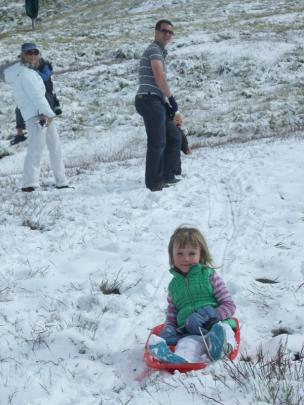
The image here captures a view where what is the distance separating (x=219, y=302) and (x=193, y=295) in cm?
23

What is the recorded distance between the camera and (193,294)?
14.6 feet

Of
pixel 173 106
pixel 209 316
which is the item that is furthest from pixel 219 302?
pixel 173 106

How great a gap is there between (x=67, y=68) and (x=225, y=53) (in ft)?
28.2

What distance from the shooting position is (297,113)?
59.3 ft

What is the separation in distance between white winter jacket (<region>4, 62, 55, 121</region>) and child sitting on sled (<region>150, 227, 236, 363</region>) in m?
4.66

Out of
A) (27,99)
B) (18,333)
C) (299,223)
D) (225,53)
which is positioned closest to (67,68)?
(225,53)

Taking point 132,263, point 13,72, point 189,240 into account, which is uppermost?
point 13,72

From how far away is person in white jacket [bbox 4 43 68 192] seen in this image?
828 centimetres

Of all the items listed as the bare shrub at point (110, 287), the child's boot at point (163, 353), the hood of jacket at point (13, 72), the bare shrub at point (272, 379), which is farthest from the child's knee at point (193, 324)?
the hood of jacket at point (13, 72)

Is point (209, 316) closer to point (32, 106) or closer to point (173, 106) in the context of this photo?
point (173, 106)

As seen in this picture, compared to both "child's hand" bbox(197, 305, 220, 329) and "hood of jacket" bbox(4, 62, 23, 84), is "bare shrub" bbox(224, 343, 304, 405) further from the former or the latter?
"hood of jacket" bbox(4, 62, 23, 84)

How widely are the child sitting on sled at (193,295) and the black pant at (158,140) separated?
4.05 metres

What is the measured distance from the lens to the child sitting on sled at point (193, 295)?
4266mm

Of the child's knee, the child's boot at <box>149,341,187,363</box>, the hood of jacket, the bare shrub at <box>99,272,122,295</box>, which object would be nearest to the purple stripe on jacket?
the child's knee
